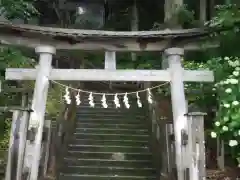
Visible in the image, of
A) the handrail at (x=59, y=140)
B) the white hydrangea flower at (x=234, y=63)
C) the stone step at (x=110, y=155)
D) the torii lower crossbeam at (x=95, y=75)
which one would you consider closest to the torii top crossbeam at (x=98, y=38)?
the torii lower crossbeam at (x=95, y=75)

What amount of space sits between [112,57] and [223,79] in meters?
2.22

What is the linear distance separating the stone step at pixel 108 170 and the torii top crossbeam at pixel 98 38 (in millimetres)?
3156

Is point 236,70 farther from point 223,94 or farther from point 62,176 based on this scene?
point 62,176

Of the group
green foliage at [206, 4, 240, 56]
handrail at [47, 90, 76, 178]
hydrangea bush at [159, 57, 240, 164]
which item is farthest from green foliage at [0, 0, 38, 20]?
green foliage at [206, 4, 240, 56]

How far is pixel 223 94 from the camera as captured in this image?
273 inches

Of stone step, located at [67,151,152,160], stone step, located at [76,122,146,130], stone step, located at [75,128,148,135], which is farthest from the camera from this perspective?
stone step, located at [76,122,146,130]

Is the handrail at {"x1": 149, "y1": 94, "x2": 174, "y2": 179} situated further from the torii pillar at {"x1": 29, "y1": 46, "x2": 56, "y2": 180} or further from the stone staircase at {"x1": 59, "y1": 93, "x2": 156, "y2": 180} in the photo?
the torii pillar at {"x1": 29, "y1": 46, "x2": 56, "y2": 180}

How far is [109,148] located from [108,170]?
0.93 m

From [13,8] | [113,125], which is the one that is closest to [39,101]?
[113,125]

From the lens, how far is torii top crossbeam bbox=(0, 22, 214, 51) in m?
7.17

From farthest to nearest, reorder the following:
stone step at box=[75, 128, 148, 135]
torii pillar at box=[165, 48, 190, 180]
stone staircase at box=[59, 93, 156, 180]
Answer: stone step at box=[75, 128, 148, 135], stone staircase at box=[59, 93, 156, 180], torii pillar at box=[165, 48, 190, 180]

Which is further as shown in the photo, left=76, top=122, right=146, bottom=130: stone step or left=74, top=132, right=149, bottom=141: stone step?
left=76, top=122, right=146, bottom=130: stone step

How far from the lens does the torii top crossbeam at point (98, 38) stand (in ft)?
23.5

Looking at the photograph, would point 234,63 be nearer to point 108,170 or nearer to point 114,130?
point 108,170
